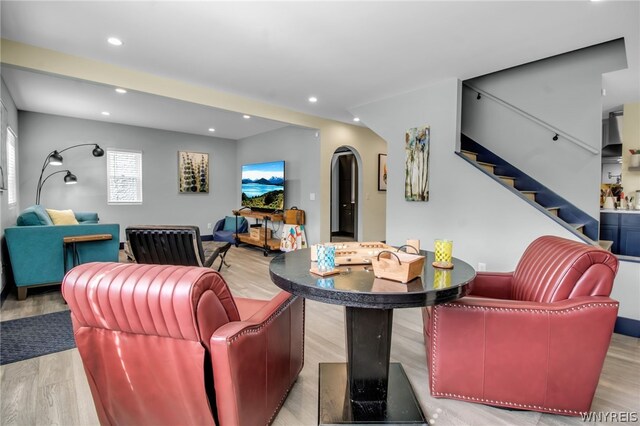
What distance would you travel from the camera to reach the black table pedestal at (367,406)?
1.57m

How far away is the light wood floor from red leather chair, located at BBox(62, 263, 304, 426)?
0.55m

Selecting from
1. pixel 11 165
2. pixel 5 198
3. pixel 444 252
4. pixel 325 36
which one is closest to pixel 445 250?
pixel 444 252

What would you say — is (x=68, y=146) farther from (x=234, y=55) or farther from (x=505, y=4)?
(x=505, y=4)

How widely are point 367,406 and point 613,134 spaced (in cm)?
531

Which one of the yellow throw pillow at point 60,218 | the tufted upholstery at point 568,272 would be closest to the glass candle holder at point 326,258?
the tufted upholstery at point 568,272

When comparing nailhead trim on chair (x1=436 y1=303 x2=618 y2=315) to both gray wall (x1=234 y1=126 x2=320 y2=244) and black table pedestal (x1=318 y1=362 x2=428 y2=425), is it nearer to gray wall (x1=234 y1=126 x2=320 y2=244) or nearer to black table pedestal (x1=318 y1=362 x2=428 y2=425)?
black table pedestal (x1=318 y1=362 x2=428 y2=425)

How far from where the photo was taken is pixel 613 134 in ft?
15.0

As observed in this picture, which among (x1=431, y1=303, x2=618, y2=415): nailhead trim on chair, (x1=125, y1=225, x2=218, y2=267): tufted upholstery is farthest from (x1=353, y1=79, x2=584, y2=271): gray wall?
(x1=125, y1=225, x2=218, y2=267): tufted upholstery

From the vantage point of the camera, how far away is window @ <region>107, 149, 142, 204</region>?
6270 millimetres

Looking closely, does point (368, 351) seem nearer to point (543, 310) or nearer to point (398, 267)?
point (398, 267)

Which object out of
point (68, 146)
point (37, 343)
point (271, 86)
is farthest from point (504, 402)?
point (68, 146)

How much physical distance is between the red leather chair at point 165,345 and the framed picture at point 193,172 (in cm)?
635

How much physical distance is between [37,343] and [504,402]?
319cm

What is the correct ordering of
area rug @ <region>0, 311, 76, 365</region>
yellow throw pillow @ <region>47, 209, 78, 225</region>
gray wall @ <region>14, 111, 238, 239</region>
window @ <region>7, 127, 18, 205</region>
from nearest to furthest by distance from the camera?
1. area rug @ <region>0, 311, 76, 365</region>
2. window @ <region>7, 127, 18, 205</region>
3. yellow throw pillow @ <region>47, 209, 78, 225</region>
4. gray wall @ <region>14, 111, 238, 239</region>
